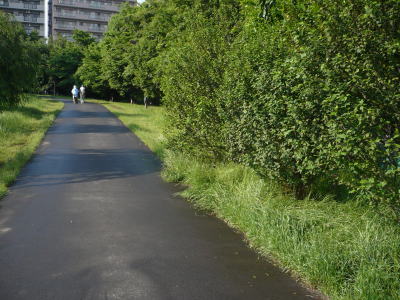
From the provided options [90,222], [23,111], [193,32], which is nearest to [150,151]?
[193,32]

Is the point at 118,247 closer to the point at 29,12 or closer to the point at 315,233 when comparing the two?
the point at 315,233

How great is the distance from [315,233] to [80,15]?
105 m

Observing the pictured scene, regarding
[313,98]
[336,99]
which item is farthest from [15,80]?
[336,99]

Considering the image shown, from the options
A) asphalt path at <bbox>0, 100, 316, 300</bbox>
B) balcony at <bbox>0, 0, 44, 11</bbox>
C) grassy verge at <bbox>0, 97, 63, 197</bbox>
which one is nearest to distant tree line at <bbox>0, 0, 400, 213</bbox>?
asphalt path at <bbox>0, 100, 316, 300</bbox>

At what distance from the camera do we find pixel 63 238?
5.75 meters

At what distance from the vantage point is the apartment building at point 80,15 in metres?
97.8

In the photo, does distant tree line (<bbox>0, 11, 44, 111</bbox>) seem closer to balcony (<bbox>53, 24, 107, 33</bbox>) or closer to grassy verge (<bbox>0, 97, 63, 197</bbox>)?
grassy verge (<bbox>0, 97, 63, 197</bbox>)

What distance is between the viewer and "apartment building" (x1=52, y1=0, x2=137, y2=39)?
321 ft

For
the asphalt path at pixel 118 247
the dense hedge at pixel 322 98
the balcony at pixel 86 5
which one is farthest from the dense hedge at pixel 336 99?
the balcony at pixel 86 5

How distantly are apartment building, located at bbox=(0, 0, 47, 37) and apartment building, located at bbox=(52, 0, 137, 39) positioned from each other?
120 inches

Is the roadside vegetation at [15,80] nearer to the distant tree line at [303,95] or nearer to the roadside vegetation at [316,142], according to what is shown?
Result: the distant tree line at [303,95]

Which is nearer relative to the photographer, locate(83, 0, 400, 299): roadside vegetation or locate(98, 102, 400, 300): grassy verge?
locate(98, 102, 400, 300): grassy verge

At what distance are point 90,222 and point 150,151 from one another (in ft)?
23.7

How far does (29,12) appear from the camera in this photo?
95875 millimetres
